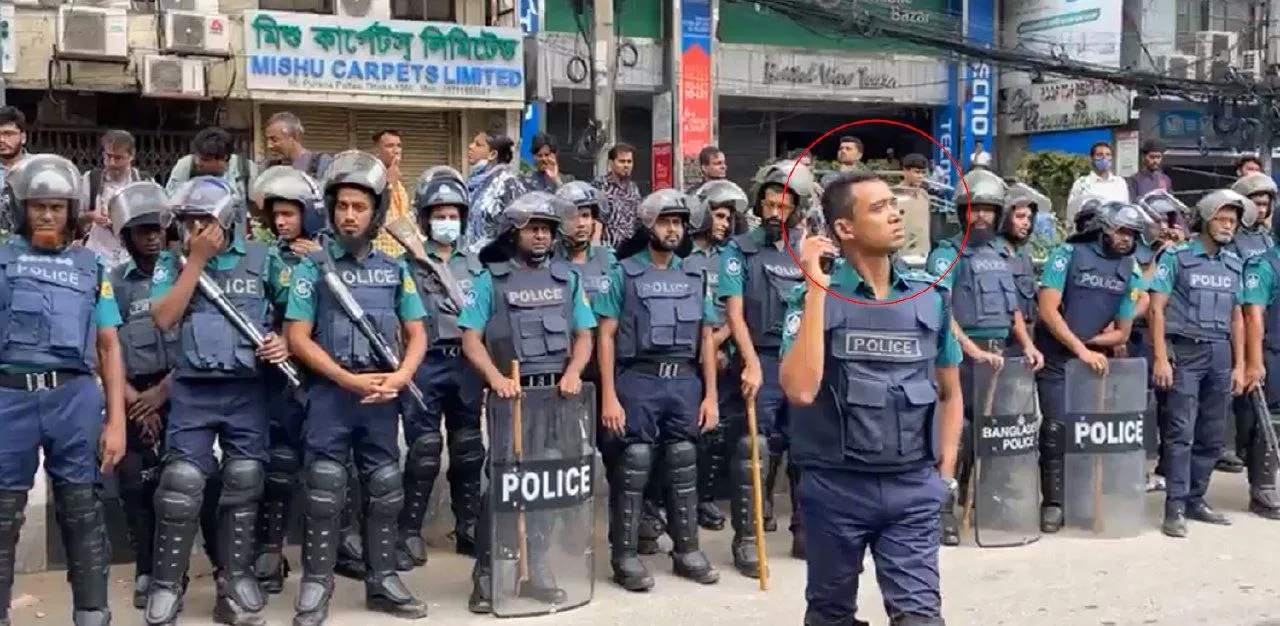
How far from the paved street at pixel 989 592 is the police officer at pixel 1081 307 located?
2.11 ft

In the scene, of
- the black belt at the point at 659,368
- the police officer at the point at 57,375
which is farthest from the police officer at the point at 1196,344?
the police officer at the point at 57,375

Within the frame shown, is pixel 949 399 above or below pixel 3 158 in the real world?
below

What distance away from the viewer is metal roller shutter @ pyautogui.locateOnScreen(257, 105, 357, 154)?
17.0 m

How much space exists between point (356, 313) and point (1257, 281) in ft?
18.7

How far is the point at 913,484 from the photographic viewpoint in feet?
14.8

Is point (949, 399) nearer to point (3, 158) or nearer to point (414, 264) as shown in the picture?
point (414, 264)

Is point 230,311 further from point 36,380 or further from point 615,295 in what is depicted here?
point 615,295

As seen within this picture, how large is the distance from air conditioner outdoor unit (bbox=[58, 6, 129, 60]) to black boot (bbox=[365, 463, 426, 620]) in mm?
10807

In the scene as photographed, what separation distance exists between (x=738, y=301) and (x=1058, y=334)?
2067 millimetres

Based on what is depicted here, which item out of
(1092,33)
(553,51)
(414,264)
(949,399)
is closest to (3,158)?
(414,264)

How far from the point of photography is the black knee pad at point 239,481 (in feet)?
19.0

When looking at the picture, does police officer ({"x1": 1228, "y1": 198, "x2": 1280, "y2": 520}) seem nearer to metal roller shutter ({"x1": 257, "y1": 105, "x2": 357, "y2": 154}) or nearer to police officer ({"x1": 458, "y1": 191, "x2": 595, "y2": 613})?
police officer ({"x1": 458, "y1": 191, "x2": 595, "y2": 613})

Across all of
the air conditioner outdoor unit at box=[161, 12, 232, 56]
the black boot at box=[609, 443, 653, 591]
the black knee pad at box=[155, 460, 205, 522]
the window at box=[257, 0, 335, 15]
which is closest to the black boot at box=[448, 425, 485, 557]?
the black boot at box=[609, 443, 653, 591]

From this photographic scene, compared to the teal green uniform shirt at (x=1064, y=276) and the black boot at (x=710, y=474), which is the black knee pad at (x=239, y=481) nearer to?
the black boot at (x=710, y=474)
